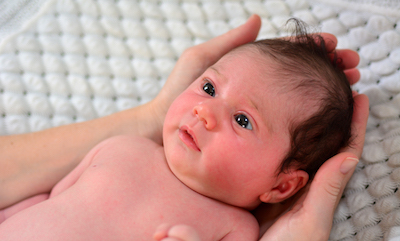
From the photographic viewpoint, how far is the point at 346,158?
102 cm

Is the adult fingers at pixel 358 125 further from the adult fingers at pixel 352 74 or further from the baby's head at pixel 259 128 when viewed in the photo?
the adult fingers at pixel 352 74

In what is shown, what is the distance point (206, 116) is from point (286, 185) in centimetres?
38

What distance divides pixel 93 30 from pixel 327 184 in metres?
1.26

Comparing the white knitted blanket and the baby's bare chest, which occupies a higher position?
the white knitted blanket

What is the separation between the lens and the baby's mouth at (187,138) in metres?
1.05

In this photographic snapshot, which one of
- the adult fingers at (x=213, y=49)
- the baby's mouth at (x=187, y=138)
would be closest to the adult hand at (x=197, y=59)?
the adult fingers at (x=213, y=49)

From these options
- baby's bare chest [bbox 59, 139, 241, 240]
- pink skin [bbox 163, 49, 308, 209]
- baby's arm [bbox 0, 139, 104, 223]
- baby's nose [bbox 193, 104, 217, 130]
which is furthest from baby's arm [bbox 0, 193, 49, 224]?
baby's nose [bbox 193, 104, 217, 130]

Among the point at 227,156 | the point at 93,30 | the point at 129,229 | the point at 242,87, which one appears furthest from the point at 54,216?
the point at 93,30

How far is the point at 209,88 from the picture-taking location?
1159 millimetres

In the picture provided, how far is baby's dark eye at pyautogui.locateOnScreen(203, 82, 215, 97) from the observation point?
3.76 feet

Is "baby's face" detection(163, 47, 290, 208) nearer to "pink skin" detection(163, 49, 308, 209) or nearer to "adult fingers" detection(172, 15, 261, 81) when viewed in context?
"pink skin" detection(163, 49, 308, 209)

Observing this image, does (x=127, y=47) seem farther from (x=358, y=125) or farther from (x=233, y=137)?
(x=358, y=125)

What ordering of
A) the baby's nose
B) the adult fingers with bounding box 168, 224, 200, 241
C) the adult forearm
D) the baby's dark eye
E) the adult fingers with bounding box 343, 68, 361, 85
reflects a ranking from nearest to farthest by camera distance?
the adult fingers with bounding box 168, 224, 200, 241
the baby's nose
the baby's dark eye
the adult forearm
the adult fingers with bounding box 343, 68, 361, 85

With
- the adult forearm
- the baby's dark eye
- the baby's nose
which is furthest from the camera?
the adult forearm
